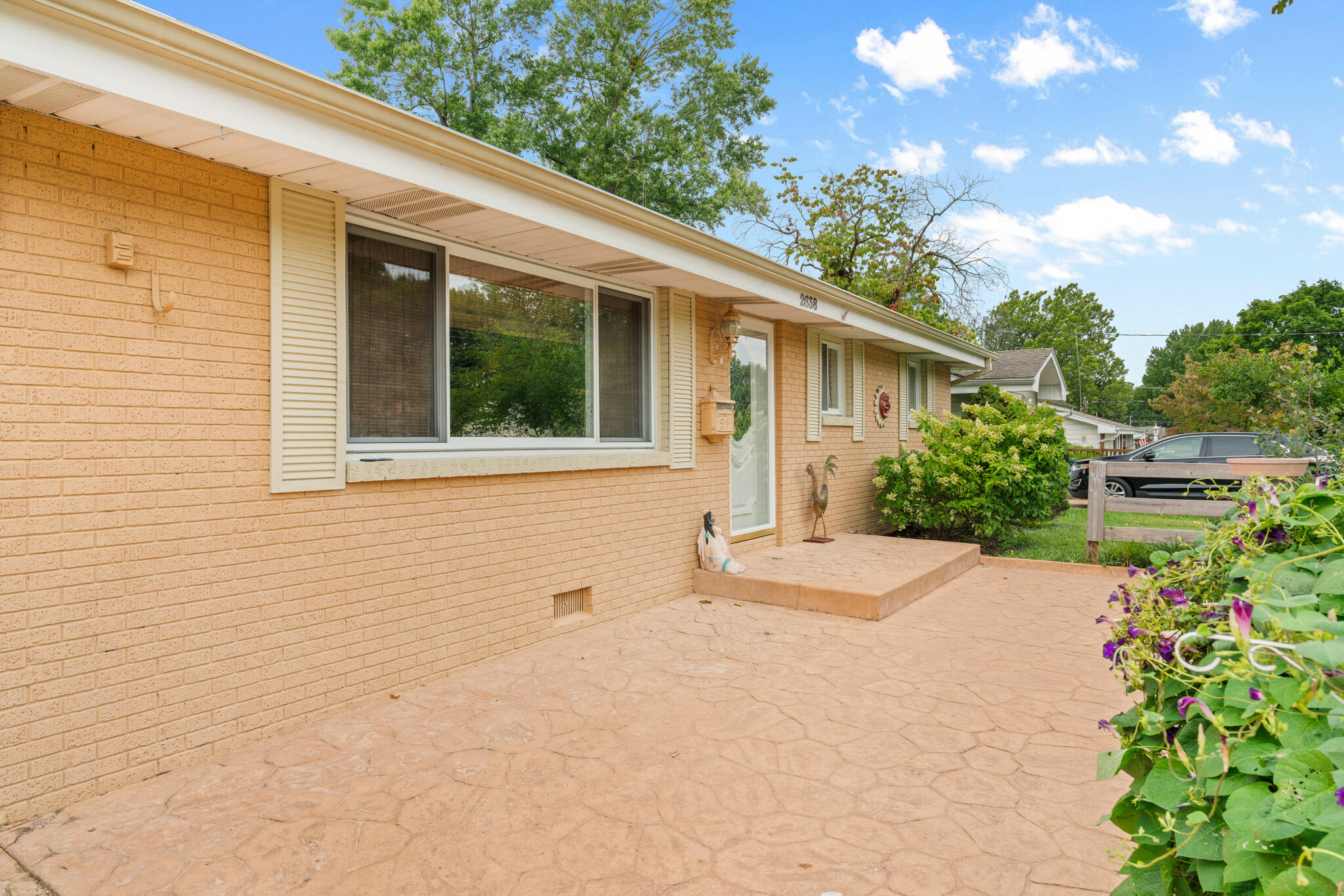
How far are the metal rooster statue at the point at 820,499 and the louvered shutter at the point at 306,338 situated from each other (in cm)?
583

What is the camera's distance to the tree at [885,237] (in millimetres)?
20359

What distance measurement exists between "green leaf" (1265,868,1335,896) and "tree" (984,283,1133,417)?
57703mm

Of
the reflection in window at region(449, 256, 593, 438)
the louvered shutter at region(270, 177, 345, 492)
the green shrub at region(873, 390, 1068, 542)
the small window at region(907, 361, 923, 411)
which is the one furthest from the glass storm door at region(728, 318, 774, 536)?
the small window at region(907, 361, 923, 411)

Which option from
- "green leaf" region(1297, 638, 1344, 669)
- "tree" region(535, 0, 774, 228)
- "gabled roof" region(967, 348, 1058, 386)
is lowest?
"green leaf" region(1297, 638, 1344, 669)

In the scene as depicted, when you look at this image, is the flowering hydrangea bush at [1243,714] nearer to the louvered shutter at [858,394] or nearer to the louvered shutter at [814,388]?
the louvered shutter at [814,388]

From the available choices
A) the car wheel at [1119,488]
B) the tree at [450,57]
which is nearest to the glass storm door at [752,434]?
the car wheel at [1119,488]

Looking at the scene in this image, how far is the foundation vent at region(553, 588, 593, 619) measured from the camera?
531 centimetres

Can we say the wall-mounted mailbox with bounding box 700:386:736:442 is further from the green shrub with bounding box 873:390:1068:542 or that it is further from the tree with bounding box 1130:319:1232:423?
the tree with bounding box 1130:319:1232:423

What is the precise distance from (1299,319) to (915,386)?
53296 millimetres

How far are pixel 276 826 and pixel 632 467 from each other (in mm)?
3643

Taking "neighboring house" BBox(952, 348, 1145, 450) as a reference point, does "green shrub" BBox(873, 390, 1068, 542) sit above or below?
below

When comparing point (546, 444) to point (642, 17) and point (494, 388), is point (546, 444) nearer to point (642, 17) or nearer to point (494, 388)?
point (494, 388)

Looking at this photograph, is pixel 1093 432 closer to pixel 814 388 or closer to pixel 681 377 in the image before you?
pixel 814 388

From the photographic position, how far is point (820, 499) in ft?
27.9
